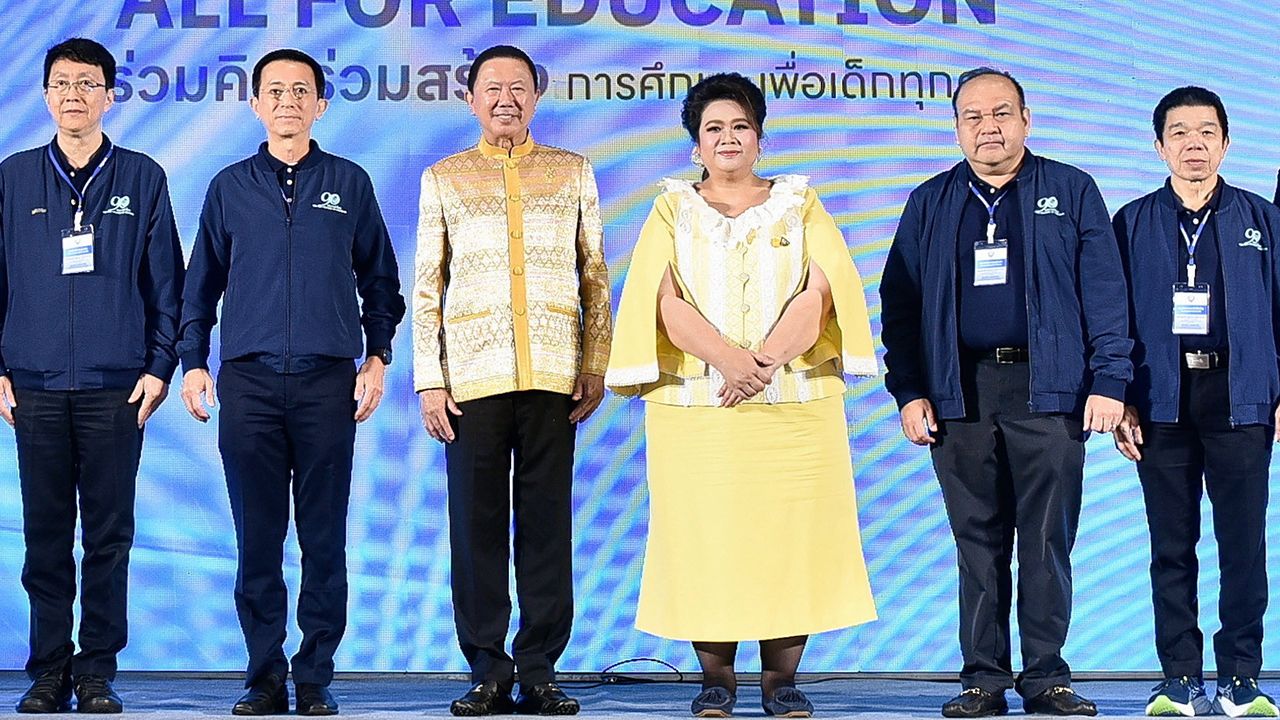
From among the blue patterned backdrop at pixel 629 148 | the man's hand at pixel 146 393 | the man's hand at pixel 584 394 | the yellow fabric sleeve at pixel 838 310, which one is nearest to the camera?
the yellow fabric sleeve at pixel 838 310

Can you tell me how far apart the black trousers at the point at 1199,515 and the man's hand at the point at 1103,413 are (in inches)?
11.0

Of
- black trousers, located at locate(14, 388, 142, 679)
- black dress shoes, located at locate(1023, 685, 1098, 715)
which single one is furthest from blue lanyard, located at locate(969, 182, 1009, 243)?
black trousers, located at locate(14, 388, 142, 679)

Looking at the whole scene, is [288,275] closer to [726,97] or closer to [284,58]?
[284,58]

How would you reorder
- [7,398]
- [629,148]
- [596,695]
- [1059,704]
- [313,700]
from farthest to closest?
[629,148], [596,695], [7,398], [313,700], [1059,704]

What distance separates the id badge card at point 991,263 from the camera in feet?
12.1

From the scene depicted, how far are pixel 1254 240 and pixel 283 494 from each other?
2488 millimetres

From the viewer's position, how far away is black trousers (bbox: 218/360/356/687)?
383 centimetres

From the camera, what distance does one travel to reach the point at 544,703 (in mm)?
3729

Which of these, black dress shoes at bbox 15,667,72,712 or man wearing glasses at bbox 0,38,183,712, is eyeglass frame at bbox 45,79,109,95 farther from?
black dress shoes at bbox 15,667,72,712

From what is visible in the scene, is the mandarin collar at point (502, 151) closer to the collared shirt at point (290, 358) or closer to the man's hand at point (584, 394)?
the collared shirt at point (290, 358)

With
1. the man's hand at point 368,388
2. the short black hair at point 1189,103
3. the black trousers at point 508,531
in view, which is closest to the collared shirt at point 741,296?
the black trousers at point 508,531

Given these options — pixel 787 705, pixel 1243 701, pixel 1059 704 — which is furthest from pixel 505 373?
pixel 1243 701

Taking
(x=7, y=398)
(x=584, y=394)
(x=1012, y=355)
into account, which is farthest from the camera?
(x=7, y=398)

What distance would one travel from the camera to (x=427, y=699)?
14.3 feet
